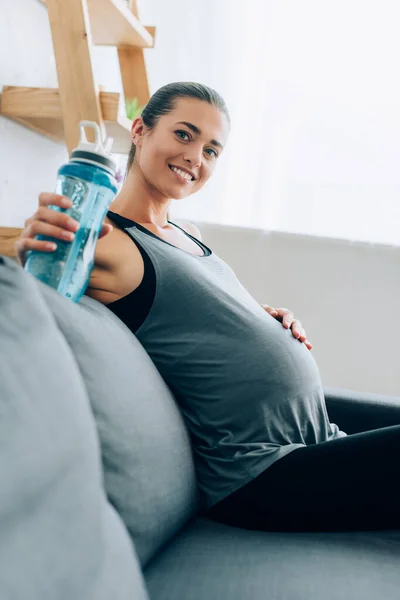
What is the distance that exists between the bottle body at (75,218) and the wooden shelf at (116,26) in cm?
93

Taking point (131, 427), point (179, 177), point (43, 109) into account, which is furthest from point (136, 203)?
point (131, 427)

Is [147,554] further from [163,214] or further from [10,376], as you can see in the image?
[163,214]

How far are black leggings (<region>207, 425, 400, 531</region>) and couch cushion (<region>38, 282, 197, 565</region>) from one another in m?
0.12

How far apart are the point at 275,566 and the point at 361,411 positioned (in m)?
0.59

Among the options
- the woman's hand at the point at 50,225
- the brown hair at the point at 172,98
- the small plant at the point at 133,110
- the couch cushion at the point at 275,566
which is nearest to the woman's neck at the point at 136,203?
the brown hair at the point at 172,98

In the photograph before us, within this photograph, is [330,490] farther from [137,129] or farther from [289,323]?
[137,129]

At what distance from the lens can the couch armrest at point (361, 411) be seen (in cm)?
122

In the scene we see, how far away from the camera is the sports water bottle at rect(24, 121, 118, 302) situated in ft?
2.27

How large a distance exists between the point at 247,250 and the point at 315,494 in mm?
1351

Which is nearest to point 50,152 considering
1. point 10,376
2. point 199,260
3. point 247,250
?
point 199,260

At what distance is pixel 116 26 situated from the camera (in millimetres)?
1534

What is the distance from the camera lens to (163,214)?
1.28 m

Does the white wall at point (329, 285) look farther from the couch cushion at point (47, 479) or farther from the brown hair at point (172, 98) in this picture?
the couch cushion at point (47, 479)

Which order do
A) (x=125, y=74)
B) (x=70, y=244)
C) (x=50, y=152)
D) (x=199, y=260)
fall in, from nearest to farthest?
(x=70, y=244) → (x=199, y=260) → (x=50, y=152) → (x=125, y=74)
